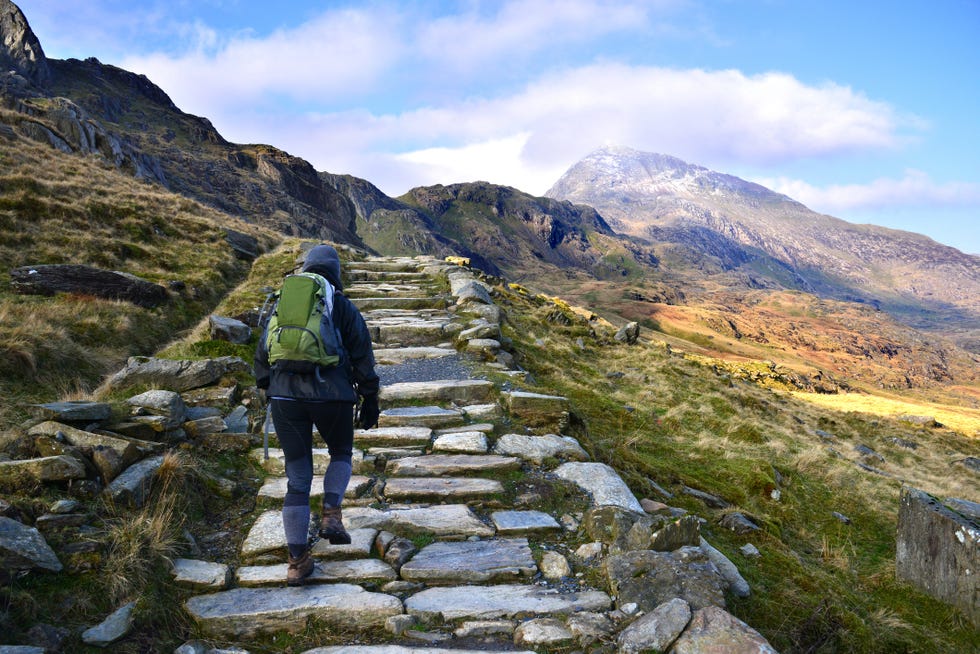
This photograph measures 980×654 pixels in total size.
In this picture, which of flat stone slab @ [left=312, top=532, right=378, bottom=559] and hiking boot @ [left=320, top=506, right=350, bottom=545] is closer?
hiking boot @ [left=320, top=506, right=350, bottom=545]

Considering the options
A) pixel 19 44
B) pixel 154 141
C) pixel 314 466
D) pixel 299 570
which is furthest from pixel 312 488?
pixel 19 44

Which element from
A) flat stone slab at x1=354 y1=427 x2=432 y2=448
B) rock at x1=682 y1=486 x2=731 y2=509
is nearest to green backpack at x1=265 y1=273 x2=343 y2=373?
flat stone slab at x1=354 y1=427 x2=432 y2=448

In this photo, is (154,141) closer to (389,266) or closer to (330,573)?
(389,266)

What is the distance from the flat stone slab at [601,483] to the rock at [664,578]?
1000 mm

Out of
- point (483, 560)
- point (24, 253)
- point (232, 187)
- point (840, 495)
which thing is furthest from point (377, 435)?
point (232, 187)

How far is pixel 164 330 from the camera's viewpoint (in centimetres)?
1393

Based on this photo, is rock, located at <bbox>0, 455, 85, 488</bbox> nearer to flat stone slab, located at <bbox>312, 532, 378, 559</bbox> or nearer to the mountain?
flat stone slab, located at <bbox>312, 532, 378, 559</bbox>

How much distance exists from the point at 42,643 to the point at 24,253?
52.9ft

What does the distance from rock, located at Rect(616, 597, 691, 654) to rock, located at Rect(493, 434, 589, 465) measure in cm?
310

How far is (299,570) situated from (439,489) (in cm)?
201

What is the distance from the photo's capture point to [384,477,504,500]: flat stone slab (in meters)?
6.27

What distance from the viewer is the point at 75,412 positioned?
233 inches

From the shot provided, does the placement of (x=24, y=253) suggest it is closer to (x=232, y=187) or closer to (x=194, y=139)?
(x=232, y=187)

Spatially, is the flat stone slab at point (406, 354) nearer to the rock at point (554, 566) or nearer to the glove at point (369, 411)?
the glove at point (369, 411)
